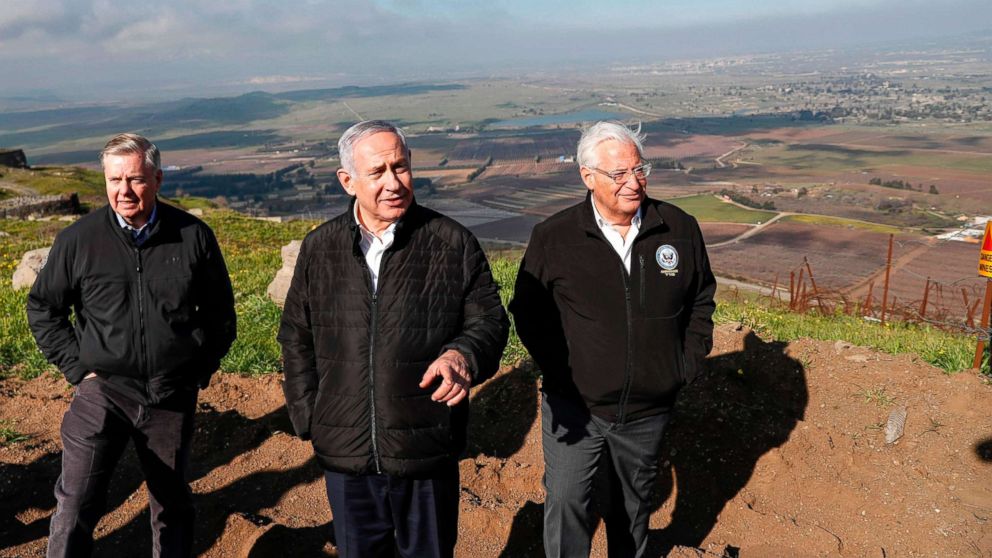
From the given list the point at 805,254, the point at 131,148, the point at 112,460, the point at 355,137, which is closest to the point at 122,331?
the point at 112,460

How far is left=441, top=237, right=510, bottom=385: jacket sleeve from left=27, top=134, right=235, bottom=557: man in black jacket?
50.2 inches

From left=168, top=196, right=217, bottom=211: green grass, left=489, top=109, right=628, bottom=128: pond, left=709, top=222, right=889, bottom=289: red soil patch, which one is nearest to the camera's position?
left=709, top=222, right=889, bottom=289: red soil patch

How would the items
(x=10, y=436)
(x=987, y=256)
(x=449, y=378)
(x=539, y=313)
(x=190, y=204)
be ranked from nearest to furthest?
(x=449, y=378) < (x=539, y=313) < (x=987, y=256) < (x=10, y=436) < (x=190, y=204)

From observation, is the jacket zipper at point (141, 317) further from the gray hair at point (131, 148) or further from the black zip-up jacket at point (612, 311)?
the black zip-up jacket at point (612, 311)

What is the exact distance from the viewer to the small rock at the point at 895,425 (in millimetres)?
4883

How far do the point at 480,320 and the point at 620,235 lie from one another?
0.82m

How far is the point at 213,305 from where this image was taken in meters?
3.31

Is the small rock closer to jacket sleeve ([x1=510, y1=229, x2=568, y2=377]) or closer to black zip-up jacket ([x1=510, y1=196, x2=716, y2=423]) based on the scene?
black zip-up jacket ([x1=510, y1=196, x2=716, y2=423])

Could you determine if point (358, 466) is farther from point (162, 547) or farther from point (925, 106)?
point (925, 106)

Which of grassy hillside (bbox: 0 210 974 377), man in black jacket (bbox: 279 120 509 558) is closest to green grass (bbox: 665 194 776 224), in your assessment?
grassy hillside (bbox: 0 210 974 377)

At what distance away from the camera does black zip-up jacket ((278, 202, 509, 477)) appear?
2584 millimetres

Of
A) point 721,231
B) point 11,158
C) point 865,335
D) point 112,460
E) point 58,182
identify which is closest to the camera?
point 112,460

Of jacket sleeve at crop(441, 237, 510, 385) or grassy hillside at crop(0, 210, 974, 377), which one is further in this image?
grassy hillside at crop(0, 210, 974, 377)

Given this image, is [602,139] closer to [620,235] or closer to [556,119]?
[620,235]
